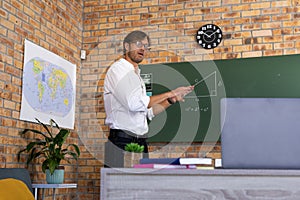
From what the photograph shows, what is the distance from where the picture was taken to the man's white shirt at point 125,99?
140 inches

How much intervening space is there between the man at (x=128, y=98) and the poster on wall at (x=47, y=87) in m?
0.77

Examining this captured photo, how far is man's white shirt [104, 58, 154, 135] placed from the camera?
11.7ft

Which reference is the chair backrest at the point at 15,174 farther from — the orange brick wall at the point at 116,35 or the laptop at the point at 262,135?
the laptop at the point at 262,135

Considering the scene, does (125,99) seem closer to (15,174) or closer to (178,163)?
(15,174)

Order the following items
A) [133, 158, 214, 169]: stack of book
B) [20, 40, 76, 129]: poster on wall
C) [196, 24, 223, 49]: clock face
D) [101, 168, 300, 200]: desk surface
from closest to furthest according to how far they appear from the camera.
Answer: [101, 168, 300, 200]: desk surface
[133, 158, 214, 169]: stack of book
[20, 40, 76, 129]: poster on wall
[196, 24, 223, 49]: clock face

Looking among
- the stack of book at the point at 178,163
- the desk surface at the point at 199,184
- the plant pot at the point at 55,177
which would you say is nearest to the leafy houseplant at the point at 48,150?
the plant pot at the point at 55,177

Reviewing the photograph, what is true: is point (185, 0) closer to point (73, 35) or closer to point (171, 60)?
point (171, 60)

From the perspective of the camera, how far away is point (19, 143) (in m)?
3.93

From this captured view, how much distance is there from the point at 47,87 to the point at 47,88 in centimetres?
1

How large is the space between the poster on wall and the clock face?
4.76ft

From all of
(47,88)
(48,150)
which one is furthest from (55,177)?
(47,88)

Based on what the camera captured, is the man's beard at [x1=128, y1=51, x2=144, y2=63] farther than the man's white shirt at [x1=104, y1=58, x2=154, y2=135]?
Yes

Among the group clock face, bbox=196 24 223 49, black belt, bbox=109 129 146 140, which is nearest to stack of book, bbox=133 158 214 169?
black belt, bbox=109 129 146 140

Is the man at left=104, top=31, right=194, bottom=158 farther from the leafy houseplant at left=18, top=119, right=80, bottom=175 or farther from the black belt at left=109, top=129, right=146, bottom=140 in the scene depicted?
the leafy houseplant at left=18, top=119, right=80, bottom=175
